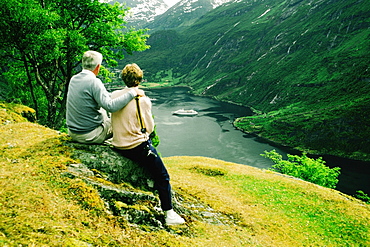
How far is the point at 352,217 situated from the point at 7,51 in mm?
26445

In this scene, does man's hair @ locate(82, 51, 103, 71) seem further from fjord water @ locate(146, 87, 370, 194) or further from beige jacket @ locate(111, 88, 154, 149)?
fjord water @ locate(146, 87, 370, 194)

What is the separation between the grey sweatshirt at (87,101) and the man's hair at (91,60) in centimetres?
17

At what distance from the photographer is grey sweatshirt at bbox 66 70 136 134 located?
6.78 metres

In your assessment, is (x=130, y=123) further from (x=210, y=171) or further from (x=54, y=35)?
(x=210, y=171)

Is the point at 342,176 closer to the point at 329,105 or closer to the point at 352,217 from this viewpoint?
the point at 352,217

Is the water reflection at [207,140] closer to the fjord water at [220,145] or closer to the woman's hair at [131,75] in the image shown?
the fjord water at [220,145]

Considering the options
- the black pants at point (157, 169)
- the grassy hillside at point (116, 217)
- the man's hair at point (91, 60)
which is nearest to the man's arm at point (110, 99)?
the man's hair at point (91, 60)

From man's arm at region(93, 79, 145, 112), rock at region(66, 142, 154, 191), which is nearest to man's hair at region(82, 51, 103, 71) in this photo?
man's arm at region(93, 79, 145, 112)

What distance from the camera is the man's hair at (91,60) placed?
7.06 metres

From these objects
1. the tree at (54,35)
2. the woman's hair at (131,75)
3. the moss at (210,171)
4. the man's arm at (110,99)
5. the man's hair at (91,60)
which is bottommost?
the moss at (210,171)

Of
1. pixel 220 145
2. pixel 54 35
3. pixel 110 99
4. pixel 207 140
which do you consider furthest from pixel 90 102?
pixel 207 140

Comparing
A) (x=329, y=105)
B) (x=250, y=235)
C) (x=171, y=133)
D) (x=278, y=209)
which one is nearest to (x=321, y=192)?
(x=278, y=209)

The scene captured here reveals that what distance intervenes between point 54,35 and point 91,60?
10.1 metres

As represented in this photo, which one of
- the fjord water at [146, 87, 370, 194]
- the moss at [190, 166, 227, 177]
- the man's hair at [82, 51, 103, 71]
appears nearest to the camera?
the man's hair at [82, 51, 103, 71]
